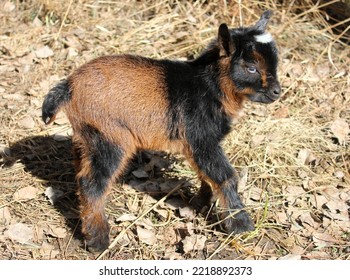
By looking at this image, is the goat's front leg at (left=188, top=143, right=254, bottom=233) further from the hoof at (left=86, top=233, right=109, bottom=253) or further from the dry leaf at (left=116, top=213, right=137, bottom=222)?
the hoof at (left=86, top=233, right=109, bottom=253)

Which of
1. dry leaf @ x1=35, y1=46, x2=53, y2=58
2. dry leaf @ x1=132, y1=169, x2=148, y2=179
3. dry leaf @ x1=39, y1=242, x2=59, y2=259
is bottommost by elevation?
dry leaf @ x1=132, y1=169, x2=148, y2=179

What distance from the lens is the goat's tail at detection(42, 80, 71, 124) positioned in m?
4.40

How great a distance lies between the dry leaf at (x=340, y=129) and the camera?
19.7 ft

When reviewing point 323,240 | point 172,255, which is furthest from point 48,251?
point 323,240

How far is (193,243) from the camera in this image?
15.6 ft

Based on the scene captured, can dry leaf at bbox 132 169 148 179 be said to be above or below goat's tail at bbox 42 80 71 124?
below

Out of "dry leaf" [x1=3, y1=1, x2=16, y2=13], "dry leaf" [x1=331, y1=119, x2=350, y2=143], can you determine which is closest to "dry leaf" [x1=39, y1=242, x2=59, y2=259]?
"dry leaf" [x1=331, y1=119, x2=350, y2=143]

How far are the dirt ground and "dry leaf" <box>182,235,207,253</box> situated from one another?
0.01m

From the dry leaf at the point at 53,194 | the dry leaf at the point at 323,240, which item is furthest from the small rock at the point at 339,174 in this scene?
the dry leaf at the point at 53,194

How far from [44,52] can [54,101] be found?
2.53m

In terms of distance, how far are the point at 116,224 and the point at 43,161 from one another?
1.05 meters

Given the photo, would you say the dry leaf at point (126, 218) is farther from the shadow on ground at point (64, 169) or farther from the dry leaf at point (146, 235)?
the shadow on ground at point (64, 169)

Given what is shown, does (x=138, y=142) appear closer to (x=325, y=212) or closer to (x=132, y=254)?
(x=132, y=254)

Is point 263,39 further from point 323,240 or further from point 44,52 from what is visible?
point 44,52
